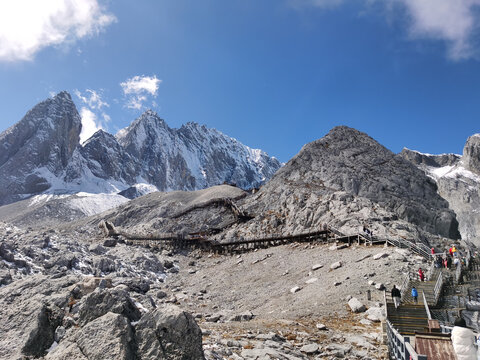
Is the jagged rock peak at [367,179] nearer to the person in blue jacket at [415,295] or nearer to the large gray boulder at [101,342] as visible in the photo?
the person in blue jacket at [415,295]

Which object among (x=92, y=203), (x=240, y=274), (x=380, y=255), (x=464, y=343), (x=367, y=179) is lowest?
(x=464, y=343)

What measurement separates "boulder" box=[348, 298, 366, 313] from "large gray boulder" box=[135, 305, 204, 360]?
12.9 meters

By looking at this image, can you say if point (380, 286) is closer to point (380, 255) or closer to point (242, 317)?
point (380, 255)

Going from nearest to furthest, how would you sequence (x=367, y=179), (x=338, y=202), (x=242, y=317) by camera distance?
(x=242, y=317) → (x=338, y=202) → (x=367, y=179)

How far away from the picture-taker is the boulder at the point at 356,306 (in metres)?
18.3

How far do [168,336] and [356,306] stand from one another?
13.6 meters

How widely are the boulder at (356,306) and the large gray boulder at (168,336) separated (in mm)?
12879

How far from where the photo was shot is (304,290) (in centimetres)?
2425

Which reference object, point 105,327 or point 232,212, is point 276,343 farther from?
point 232,212

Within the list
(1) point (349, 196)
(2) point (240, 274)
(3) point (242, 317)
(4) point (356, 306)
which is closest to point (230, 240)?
(2) point (240, 274)

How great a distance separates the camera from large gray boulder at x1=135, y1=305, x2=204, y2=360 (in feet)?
24.0

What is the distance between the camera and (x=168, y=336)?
751cm

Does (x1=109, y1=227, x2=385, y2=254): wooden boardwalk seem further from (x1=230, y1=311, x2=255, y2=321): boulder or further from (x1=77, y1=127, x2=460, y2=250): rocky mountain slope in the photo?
(x1=230, y1=311, x2=255, y2=321): boulder

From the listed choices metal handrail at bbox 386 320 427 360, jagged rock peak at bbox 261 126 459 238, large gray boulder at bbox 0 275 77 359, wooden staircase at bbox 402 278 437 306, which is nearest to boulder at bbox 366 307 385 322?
wooden staircase at bbox 402 278 437 306
